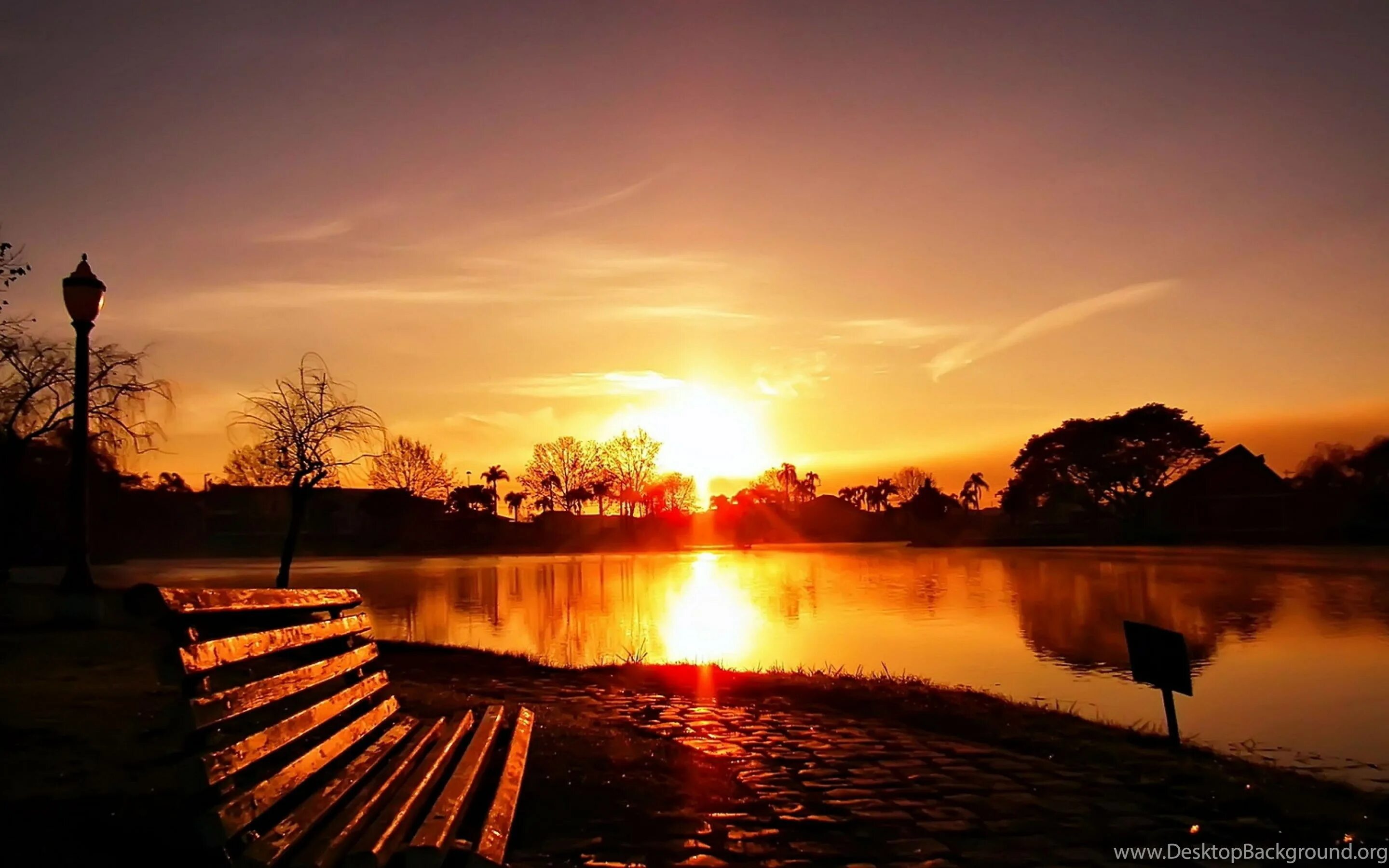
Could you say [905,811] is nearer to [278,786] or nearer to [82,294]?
[278,786]

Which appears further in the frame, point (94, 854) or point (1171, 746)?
point (1171, 746)

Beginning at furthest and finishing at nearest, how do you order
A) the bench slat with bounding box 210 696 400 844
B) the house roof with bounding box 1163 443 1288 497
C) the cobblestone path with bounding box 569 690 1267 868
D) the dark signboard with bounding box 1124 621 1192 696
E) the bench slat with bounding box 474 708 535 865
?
the house roof with bounding box 1163 443 1288 497, the dark signboard with bounding box 1124 621 1192 696, the cobblestone path with bounding box 569 690 1267 868, the bench slat with bounding box 474 708 535 865, the bench slat with bounding box 210 696 400 844

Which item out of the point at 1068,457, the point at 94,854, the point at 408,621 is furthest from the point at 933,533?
the point at 94,854

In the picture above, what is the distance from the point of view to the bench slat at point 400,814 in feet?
12.7

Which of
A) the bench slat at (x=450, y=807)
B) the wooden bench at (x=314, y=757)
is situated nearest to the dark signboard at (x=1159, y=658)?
the wooden bench at (x=314, y=757)

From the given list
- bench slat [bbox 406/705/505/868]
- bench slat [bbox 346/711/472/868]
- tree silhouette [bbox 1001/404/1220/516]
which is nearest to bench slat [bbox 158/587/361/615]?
bench slat [bbox 346/711/472/868]

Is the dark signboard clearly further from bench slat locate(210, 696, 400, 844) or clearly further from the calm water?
bench slat locate(210, 696, 400, 844)

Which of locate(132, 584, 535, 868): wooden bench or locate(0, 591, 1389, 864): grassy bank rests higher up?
locate(132, 584, 535, 868): wooden bench

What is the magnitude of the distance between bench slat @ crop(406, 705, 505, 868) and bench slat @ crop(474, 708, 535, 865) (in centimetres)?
13

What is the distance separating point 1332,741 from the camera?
1066 centimetres

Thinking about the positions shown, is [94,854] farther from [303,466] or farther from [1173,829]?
[303,466]

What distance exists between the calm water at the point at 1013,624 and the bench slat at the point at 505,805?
7470 millimetres

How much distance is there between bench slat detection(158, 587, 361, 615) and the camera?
12.2 ft

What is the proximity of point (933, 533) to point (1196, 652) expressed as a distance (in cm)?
10406
